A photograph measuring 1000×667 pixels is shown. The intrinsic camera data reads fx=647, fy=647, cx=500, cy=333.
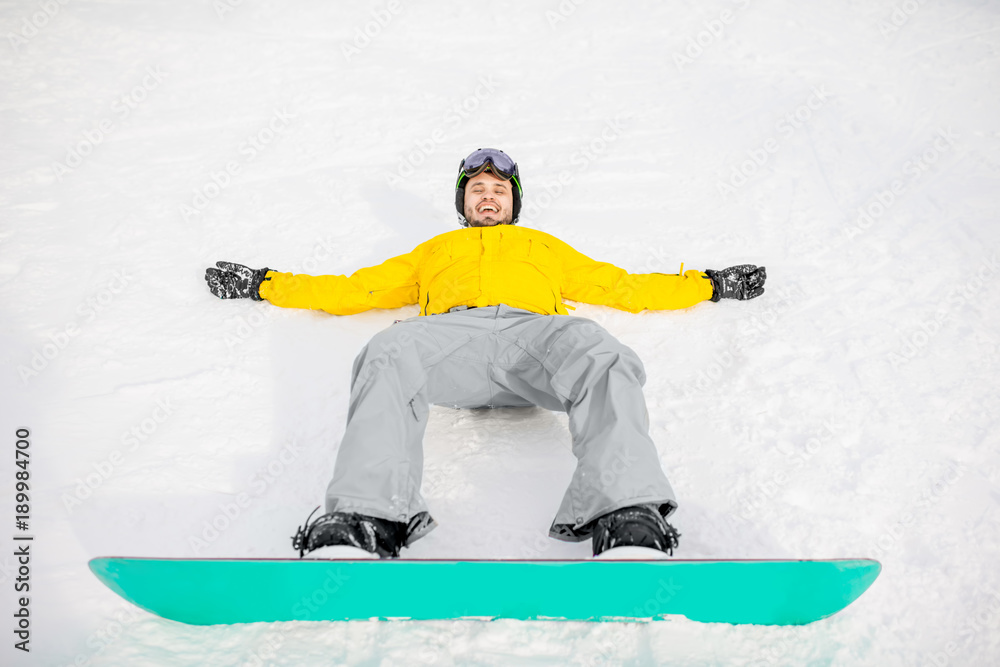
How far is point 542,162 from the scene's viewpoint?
15.8 feet

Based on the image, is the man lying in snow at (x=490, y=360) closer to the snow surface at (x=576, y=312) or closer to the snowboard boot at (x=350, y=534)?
the snowboard boot at (x=350, y=534)

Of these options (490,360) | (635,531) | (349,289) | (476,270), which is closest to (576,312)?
(476,270)

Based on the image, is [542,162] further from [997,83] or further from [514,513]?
[997,83]

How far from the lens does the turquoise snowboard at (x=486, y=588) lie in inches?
56.4

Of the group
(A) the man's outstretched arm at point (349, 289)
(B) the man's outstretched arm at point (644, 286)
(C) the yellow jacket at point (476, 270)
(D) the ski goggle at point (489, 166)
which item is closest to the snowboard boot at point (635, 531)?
(C) the yellow jacket at point (476, 270)

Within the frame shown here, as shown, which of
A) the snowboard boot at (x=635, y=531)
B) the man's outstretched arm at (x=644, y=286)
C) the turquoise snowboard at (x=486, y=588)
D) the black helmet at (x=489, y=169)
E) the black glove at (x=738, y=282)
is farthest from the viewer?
the black helmet at (x=489, y=169)

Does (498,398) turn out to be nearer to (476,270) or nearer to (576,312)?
(476,270)

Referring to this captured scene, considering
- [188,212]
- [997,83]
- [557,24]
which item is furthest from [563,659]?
[557,24]

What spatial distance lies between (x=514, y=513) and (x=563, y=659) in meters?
0.56

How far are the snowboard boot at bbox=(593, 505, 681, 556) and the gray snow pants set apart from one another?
0.03m

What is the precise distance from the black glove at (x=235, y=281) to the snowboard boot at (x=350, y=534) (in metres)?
1.66

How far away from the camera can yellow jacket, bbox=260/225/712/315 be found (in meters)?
2.63

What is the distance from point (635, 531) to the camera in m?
1.59

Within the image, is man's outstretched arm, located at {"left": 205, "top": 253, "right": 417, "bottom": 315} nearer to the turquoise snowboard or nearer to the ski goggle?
the ski goggle
